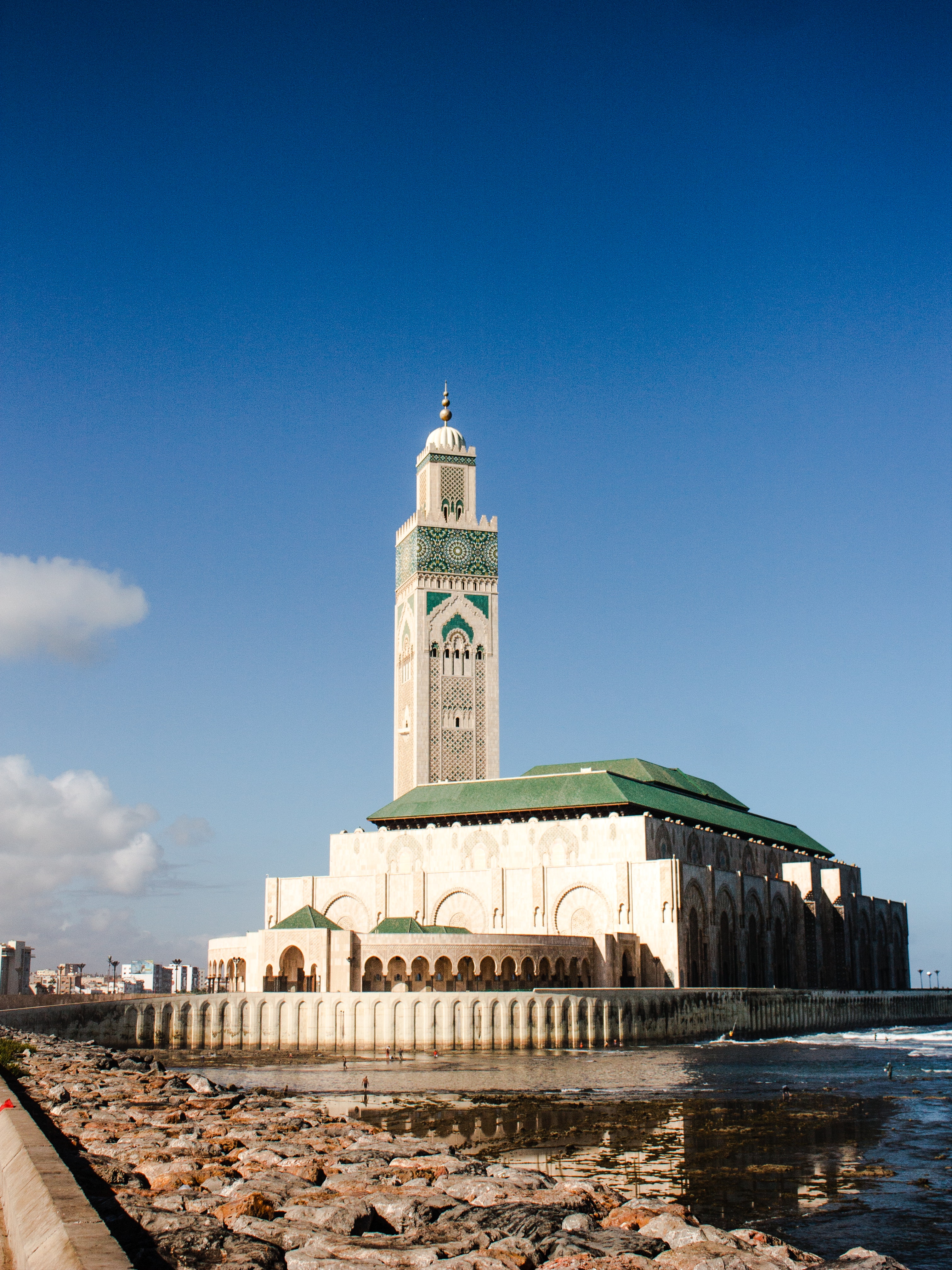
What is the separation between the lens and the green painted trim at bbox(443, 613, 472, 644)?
81.0 metres

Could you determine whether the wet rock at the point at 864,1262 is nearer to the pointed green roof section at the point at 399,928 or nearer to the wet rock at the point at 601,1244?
the wet rock at the point at 601,1244

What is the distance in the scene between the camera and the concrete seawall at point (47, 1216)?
8156mm

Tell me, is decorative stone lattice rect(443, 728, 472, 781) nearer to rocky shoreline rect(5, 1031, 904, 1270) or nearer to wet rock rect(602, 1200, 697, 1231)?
rocky shoreline rect(5, 1031, 904, 1270)

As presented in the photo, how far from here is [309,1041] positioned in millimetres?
48688

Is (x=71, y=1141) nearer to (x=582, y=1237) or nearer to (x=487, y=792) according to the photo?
(x=582, y=1237)

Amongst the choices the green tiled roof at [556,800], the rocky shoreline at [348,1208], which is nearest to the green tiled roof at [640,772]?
the green tiled roof at [556,800]

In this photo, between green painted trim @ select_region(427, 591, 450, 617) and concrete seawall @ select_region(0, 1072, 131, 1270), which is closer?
concrete seawall @ select_region(0, 1072, 131, 1270)

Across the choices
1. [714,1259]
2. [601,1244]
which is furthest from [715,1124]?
[714,1259]

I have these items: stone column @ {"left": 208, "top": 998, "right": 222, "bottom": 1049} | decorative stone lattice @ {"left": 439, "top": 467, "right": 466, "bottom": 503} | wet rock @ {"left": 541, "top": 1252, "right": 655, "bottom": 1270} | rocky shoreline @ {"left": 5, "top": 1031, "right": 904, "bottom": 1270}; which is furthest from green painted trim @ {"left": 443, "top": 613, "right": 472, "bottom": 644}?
wet rock @ {"left": 541, "top": 1252, "right": 655, "bottom": 1270}

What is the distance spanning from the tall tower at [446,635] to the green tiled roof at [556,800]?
3.20 meters

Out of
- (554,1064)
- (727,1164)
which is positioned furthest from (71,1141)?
(554,1064)

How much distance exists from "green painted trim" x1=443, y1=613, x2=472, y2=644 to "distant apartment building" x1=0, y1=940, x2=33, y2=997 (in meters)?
33.7

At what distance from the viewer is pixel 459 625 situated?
81.2m

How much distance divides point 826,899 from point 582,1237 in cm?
7319
